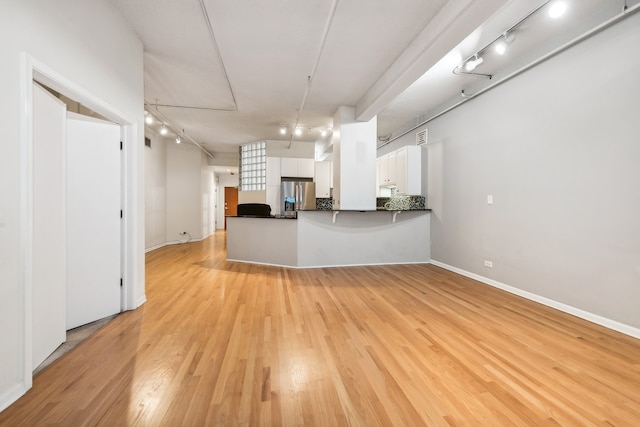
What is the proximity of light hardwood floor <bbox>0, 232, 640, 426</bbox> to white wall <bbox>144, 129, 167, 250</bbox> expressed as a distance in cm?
444

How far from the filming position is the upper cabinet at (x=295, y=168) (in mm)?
7488

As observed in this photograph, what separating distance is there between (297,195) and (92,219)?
5.14 meters

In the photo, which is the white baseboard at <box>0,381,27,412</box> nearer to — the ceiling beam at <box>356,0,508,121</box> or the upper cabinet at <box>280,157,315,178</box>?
the ceiling beam at <box>356,0,508,121</box>

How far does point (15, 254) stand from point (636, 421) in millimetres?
3633

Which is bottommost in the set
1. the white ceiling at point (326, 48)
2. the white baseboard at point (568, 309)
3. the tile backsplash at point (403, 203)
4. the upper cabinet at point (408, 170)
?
the white baseboard at point (568, 309)

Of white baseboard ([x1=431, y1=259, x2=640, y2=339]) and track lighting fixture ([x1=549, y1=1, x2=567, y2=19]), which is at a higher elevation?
track lighting fixture ([x1=549, y1=1, x2=567, y2=19])

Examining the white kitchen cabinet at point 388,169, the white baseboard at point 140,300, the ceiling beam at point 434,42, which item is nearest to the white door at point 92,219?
the white baseboard at point 140,300

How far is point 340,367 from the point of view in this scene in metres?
1.86

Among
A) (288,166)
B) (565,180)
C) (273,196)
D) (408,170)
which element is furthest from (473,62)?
(273,196)

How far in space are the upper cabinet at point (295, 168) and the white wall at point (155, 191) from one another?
11.3 ft

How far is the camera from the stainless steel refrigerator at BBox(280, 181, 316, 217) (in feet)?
24.3

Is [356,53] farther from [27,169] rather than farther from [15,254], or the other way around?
[15,254]

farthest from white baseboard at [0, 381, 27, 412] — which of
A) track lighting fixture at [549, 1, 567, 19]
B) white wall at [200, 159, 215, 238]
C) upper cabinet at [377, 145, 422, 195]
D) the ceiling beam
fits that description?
white wall at [200, 159, 215, 238]

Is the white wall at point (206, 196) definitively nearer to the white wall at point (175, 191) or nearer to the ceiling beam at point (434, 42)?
the white wall at point (175, 191)
